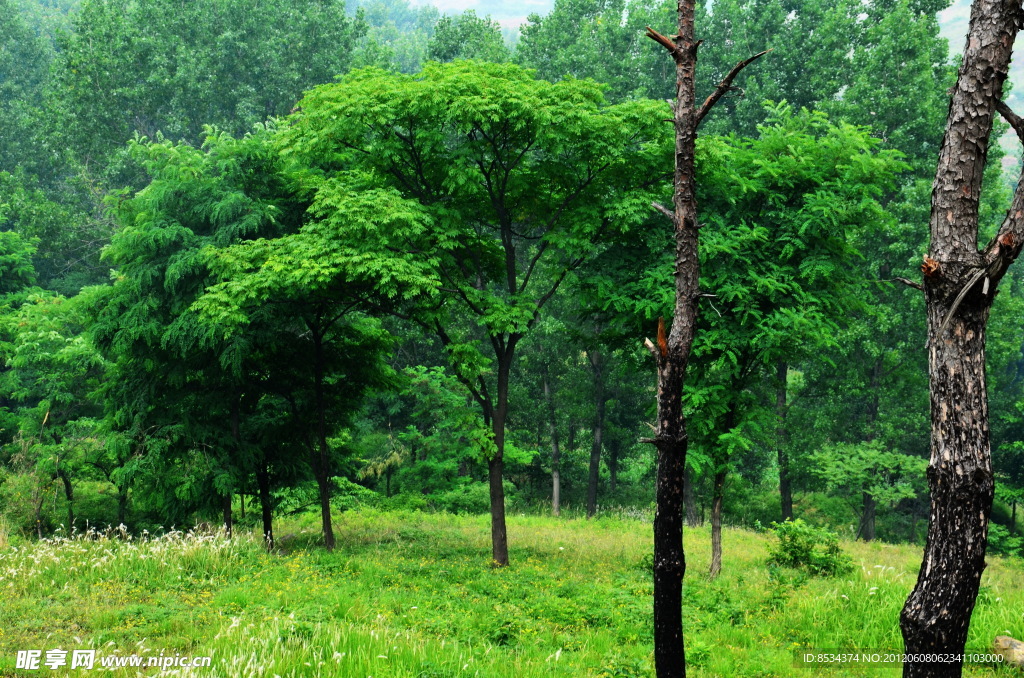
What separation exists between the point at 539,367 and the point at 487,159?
710 inches

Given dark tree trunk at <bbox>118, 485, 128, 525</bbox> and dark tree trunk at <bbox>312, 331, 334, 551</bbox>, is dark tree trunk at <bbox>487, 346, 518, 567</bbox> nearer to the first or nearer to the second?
dark tree trunk at <bbox>312, 331, 334, 551</bbox>

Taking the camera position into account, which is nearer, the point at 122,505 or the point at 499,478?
the point at 499,478

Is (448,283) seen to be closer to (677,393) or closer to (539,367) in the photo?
(677,393)

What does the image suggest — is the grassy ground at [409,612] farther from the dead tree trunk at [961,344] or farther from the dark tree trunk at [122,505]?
the dark tree trunk at [122,505]

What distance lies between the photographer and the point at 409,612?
10500 millimetres

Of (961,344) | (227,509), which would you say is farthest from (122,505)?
(961,344)

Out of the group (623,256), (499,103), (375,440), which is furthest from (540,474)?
(499,103)

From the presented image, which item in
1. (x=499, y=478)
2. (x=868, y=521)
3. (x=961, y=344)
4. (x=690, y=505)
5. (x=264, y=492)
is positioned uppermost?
(x=961, y=344)

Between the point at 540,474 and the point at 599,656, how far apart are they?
26.9 metres

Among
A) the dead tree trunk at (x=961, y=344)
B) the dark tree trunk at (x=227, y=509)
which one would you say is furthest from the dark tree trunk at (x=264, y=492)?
the dead tree trunk at (x=961, y=344)

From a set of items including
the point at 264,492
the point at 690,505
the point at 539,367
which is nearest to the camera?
the point at 264,492

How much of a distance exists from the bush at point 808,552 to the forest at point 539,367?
3.9 inches

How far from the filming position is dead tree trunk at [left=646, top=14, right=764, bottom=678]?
24.7ft

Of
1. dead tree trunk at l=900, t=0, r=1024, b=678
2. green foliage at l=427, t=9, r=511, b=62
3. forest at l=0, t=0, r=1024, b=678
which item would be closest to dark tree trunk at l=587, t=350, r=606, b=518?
forest at l=0, t=0, r=1024, b=678
